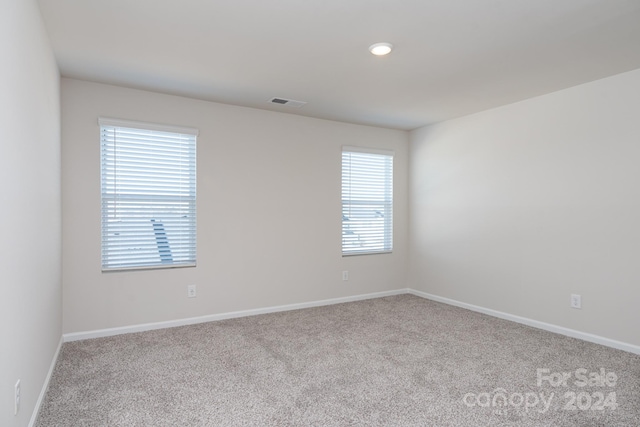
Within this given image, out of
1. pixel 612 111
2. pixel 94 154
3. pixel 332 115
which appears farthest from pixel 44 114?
pixel 612 111

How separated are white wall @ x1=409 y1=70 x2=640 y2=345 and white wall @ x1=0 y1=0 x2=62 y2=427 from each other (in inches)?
162

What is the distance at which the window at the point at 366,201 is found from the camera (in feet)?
16.5

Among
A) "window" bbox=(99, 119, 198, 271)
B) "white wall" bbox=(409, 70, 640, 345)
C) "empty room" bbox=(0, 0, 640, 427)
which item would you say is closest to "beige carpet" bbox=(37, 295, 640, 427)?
"empty room" bbox=(0, 0, 640, 427)

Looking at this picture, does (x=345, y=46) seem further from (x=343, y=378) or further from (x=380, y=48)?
(x=343, y=378)

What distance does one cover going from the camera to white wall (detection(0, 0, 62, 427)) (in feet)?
5.14

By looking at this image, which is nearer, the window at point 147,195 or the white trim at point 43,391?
the white trim at point 43,391

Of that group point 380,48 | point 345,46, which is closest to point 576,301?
point 380,48

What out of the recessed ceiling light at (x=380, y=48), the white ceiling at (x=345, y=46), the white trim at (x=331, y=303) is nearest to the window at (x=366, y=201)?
the white trim at (x=331, y=303)

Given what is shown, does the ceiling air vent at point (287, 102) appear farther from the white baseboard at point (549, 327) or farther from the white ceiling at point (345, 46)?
the white baseboard at point (549, 327)

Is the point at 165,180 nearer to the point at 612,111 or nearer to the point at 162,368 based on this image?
the point at 162,368

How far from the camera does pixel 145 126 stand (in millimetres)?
3682

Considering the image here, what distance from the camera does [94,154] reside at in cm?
349

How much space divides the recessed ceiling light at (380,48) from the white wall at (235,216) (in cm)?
191

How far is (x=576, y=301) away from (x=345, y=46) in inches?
121
